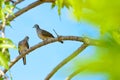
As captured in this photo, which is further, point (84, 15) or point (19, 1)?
point (19, 1)

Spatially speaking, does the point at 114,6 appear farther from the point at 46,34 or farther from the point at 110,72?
the point at 46,34

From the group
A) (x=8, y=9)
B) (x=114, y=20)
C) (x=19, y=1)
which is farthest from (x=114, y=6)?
(x=19, y=1)

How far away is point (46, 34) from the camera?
5.77m

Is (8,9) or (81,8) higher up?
(8,9)

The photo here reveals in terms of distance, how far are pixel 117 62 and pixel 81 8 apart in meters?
0.05

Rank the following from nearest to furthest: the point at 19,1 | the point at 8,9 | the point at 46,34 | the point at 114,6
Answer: the point at 114,6
the point at 8,9
the point at 19,1
the point at 46,34

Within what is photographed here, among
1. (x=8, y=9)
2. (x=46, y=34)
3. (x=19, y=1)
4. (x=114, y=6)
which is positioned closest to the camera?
(x=114, y=6)

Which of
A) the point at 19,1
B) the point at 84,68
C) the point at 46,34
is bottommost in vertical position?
the point at 84,68

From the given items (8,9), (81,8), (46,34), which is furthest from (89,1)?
(46,34)

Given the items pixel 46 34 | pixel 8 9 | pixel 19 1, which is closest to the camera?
pixel 8 9

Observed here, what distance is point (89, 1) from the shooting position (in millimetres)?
298

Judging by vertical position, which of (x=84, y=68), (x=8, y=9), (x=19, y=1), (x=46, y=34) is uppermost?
(x=46, y=34)

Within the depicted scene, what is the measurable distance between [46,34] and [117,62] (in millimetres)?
5489

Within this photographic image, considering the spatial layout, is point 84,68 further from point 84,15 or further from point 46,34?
point 46,34
